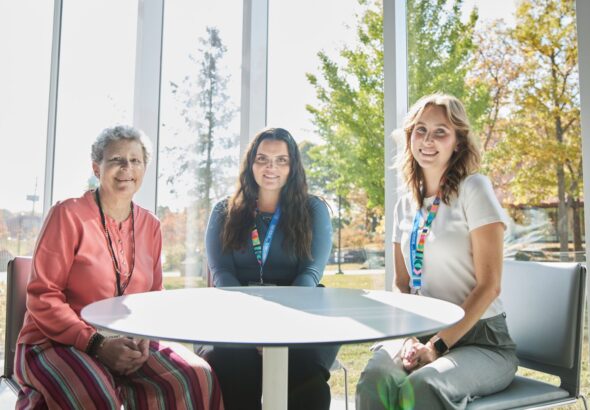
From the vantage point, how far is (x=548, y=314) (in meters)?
1.72

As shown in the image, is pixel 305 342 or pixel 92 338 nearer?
pixel 305 342

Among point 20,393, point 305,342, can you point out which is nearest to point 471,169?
point 305,342

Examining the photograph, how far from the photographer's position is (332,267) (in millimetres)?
3240

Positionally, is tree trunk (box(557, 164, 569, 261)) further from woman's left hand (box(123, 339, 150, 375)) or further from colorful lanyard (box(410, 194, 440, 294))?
woman's left hand (box(123, 339, 150, 375))

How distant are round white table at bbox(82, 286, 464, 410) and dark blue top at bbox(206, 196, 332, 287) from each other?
17.3 inches

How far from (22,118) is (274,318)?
311 centimetres

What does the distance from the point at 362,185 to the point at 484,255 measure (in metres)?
1.55

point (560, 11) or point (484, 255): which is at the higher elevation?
point (560, 11)

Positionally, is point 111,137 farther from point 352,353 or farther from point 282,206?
point 352,353

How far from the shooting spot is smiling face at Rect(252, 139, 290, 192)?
7.41 feet

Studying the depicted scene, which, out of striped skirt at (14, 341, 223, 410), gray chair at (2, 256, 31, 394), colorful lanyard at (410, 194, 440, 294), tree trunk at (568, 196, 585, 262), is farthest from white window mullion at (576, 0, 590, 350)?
gray chair at (2, 256, 31, 394)

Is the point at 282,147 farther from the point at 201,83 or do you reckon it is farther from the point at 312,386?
the point at 201,83

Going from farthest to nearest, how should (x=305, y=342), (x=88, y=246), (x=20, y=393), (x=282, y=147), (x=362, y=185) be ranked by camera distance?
1. (x=362, y=185)
2. (x=282, y=147)
3. (x=88, y=246)
4. (x=20, y=393)
5. (x=305, y=342)

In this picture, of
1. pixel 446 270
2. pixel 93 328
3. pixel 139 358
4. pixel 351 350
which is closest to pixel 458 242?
pixel 446 270
